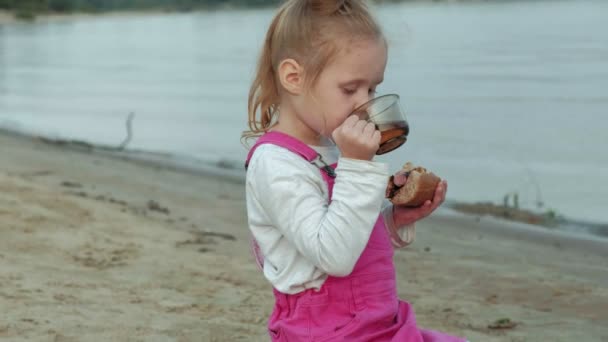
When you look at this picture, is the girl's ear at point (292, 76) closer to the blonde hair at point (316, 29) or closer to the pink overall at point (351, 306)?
the blonde hair at point (316, 29)

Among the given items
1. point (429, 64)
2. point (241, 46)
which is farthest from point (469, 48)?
point (241, 46)

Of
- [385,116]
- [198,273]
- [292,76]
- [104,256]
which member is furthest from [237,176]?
[385,116]

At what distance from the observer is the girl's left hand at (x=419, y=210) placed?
263 centimetres

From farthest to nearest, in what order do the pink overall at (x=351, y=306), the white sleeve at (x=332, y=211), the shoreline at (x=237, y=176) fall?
the shoreline at (x=237, y=176)
the pink overall at (x=351, y=306)
the white sleeve at (x=332, y=211)

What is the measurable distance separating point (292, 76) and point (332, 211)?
415mm

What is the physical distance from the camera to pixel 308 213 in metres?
2.34

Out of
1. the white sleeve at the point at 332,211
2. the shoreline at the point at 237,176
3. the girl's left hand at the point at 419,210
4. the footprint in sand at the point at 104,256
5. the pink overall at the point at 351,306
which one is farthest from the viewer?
the shoreline at the point at 237,176

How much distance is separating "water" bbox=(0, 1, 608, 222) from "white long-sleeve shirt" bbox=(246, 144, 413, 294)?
431 millimetres

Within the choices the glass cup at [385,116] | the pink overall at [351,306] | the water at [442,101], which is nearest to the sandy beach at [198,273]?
the water at [442,101]

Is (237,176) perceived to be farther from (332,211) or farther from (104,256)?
(332,211)

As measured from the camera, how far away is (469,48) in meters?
26.5

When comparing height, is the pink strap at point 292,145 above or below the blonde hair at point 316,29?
below

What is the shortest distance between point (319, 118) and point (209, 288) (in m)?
2.42

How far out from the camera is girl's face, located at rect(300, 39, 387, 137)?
243 centimetres
